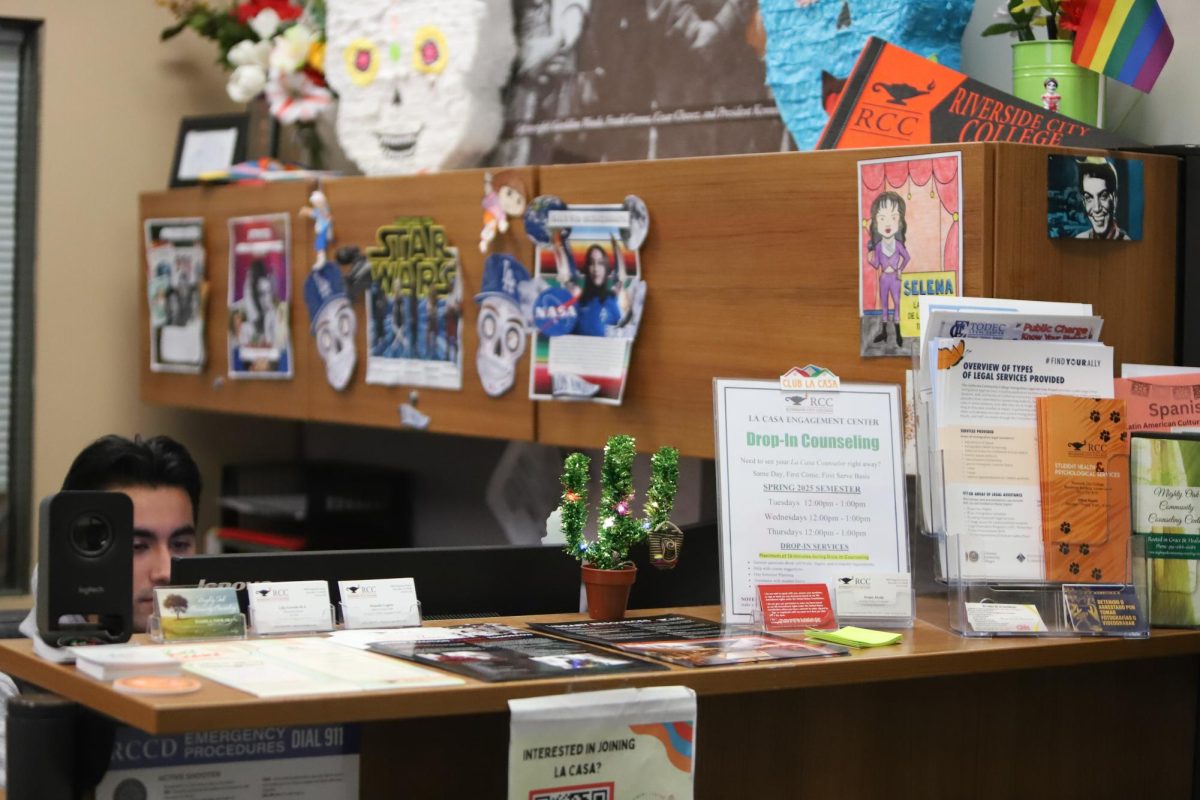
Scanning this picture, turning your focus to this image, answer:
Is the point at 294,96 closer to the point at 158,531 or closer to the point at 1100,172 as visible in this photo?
the point at 158,531

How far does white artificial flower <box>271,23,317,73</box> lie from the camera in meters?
3.94

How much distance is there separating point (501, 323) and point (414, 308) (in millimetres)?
307

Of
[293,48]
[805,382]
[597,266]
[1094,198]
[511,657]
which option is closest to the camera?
[511,657]

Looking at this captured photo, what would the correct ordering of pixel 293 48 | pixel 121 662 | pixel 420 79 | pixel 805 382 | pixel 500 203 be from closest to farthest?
pixel 121 662
pixel 805 382
pixel 500 203
pixel 420 79
pixel 293 48

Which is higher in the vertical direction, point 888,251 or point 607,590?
point 888,251

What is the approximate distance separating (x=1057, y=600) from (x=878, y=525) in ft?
0.77

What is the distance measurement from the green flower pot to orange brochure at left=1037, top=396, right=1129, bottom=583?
0.65 meters

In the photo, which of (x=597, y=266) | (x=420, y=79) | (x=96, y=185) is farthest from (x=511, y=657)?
(x=96, y=185)

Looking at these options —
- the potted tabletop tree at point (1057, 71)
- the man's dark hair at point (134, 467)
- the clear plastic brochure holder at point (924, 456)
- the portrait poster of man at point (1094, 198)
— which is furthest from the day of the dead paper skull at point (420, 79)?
the clear plastic brochure holder at point (924, 456)

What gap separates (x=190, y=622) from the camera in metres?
1.67

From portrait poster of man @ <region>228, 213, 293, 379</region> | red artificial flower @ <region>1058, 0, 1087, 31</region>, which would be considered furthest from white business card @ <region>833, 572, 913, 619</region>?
portrait poster of man @ <region>228, 213, 293, 379</region>

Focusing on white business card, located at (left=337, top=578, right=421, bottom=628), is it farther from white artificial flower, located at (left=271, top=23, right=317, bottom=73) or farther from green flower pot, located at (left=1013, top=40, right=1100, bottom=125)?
white artificial flower, located at (left=271, top=23, right=317, bottom=73)

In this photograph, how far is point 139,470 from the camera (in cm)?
246

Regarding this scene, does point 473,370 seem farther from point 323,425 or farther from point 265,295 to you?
point 323,425
